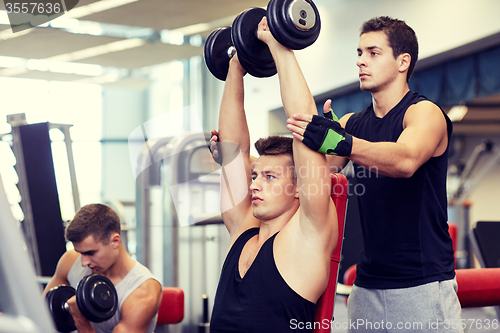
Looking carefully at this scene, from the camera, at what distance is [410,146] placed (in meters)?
1.18

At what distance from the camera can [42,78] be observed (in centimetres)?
776

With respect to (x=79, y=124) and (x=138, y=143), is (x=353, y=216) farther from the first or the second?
(x=79, y=124)

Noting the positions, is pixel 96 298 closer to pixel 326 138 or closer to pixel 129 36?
pixel 326 138

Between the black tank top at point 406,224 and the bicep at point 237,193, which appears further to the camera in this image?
the bicep at point 237,193

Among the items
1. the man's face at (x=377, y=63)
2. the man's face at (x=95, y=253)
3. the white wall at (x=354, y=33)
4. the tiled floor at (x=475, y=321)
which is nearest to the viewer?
the man's face at (x=377, y=63)

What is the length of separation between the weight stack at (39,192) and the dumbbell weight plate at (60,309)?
38.5 inches

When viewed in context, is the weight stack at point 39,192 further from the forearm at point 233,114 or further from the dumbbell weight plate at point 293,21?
the dumbbell weight plate at point 293,21

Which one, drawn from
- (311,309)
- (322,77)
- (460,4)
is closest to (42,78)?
(322,77)

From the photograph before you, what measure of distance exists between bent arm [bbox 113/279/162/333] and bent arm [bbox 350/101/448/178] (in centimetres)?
112

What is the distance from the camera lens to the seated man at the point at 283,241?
45.9 inches

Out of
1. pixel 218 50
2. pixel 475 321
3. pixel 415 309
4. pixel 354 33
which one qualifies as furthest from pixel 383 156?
pixel 354 33

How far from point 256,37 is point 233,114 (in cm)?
30

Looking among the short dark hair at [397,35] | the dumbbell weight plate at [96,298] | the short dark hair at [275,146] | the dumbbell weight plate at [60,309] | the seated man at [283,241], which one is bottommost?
the dumbbell weight plate at [60,309]

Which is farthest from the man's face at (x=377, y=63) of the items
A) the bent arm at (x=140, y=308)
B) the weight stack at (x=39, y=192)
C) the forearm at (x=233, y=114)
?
the weight stack at (x=39, y=192)
